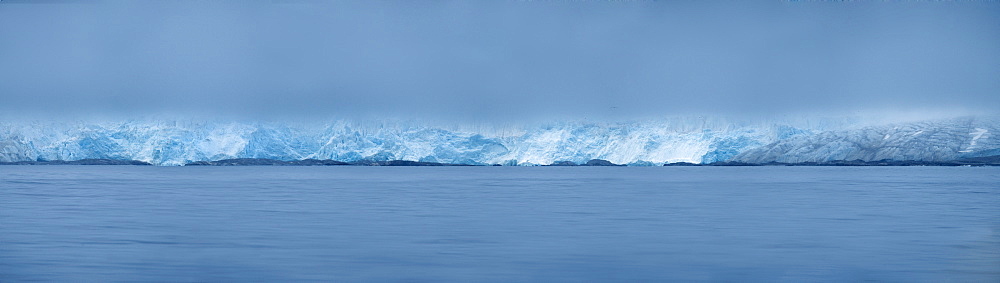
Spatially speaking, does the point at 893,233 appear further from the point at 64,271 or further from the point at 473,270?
the point at 64,271

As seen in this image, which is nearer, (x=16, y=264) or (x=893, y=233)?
(x=16, y=264)

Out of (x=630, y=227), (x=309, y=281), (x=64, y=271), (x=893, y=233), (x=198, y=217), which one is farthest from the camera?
(x=198, y=217)

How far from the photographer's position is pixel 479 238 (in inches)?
949

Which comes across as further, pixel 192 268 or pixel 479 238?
pixel 479 238

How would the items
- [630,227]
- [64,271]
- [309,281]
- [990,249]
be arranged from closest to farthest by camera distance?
[309,281]
[64,271]
[990,249]
[630,227]

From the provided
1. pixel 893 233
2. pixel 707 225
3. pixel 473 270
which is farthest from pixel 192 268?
pixel 893 233

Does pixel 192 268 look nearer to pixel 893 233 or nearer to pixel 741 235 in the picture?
pixel 741 235

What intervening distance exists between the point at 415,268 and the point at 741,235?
439 inches

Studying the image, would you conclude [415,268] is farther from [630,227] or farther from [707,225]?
[707,225]

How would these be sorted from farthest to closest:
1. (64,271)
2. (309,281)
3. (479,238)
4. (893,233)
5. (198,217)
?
(198,217)
(893,233)
(479,238)
(64,271)
(309,281)

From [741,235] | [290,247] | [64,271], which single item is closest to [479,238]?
[290,247]

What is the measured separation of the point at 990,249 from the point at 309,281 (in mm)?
15068

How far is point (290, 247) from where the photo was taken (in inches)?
848

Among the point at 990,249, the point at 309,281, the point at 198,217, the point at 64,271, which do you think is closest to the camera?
the point at 309,281
